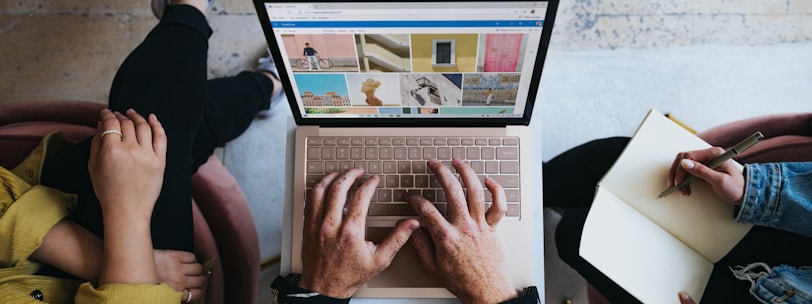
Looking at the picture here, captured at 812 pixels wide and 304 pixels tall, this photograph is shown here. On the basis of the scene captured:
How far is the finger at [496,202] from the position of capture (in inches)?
33.9

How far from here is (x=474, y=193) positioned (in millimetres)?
865

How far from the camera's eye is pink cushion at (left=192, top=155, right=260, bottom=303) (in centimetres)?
119

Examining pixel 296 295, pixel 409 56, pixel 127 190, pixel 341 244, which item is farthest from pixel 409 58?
pixel 127 190

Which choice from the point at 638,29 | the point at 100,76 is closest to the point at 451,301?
the point at 638,29

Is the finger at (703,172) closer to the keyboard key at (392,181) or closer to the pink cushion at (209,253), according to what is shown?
the keyboard key at (392,181)

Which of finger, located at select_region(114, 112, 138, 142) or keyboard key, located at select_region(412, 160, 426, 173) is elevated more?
finger, located at select_region(114, 112, 138, 142)

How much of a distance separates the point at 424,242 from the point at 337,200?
0.56 feet

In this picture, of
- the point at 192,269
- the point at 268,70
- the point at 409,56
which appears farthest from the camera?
the point at 268,70

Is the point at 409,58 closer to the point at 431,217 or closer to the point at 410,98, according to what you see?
the point at 410,98

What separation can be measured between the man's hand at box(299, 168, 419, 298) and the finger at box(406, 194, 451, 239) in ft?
0.08

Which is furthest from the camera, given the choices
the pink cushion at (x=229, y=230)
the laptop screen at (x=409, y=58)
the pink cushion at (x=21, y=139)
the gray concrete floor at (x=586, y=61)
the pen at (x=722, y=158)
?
the gray concrete floor at (x=586, y=61)

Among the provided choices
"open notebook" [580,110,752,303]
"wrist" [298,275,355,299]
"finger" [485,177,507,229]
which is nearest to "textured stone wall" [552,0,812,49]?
"open notebook" [580,110,752,303]

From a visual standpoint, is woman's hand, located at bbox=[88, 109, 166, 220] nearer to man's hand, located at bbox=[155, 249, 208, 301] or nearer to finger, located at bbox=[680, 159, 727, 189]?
man's hand, located at bbox=[155, 249, 208, 301]

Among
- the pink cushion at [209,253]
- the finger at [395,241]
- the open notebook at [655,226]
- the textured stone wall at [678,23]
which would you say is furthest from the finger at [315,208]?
the textured stone wall at [678,23]
